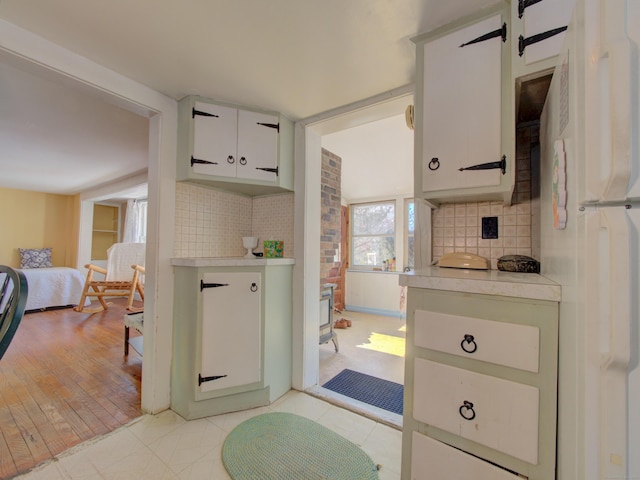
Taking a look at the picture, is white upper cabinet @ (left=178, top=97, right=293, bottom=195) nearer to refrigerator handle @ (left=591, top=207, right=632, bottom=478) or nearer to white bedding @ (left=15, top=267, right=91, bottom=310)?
refrigerator handle @ (left=591, top=207, right=632, bottom=478)

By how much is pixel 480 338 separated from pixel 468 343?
1.7 inches

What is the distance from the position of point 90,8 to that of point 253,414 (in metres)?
2.27

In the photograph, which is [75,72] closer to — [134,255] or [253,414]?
[253,414]

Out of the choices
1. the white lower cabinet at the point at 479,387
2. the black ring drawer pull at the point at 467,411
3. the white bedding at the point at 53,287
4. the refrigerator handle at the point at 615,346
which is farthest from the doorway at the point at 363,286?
the white bedding at the point at 53,287

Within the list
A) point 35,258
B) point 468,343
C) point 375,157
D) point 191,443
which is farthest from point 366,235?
point 35,258

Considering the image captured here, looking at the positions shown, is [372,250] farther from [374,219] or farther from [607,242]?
[607,242]

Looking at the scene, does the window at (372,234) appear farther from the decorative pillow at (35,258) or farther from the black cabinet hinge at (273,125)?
the decorative pillow at (35,258)

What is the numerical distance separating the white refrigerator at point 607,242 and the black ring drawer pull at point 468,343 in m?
0.30

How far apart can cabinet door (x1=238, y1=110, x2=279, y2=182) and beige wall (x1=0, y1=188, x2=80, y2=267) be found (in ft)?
17.8

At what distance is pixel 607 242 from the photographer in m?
0.48

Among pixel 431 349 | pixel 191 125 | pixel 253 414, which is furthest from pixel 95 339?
pixel 431 349

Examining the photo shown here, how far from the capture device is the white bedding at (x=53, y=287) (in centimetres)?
414

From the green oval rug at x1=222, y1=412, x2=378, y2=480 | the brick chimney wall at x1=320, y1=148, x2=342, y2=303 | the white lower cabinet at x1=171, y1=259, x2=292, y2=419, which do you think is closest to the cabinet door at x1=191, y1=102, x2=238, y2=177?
the white lower cabinet at x1=171, y1=259, x2=292, y2=419

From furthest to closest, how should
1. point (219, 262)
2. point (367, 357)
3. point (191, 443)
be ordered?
point (367, 357) < point (219, 262) < point (191, 443)
